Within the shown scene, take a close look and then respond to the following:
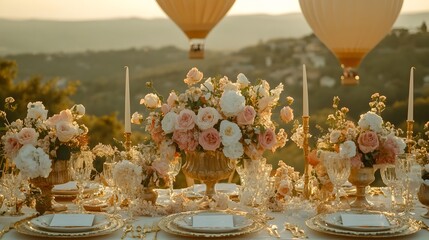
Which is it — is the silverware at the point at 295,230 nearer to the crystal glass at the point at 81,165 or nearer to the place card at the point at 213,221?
the place card at the point at 213,221

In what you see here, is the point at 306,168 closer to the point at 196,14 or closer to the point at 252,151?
the point at 252,151

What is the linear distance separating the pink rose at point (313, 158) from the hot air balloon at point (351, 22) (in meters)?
0.40

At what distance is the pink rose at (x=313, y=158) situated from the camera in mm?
3096

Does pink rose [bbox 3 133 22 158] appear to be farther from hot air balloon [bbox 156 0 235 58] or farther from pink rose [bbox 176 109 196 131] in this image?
hot air balloon [bbox 156 0 235 58]

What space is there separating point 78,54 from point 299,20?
9.34 feet

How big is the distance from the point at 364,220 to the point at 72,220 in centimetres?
107

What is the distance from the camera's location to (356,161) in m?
3.08

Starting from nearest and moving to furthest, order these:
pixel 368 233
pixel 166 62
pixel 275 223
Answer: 1. pixel 368 233
2. pixel 275 223
3. pixel 166 62

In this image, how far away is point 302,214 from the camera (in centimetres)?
300

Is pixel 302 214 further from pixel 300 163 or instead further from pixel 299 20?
pixel 299 20

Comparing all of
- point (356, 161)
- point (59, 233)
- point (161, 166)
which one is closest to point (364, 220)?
point (356, 161)

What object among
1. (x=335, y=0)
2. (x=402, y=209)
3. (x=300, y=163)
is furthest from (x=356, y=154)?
(x=300, y=163)

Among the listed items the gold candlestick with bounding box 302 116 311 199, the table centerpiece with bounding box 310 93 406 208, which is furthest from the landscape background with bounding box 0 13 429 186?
the table centerpiece with bounding box 310 93 406 208

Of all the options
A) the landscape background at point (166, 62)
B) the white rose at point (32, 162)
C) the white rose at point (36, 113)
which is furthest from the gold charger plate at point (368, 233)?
the landscape background at point (166, 62)
